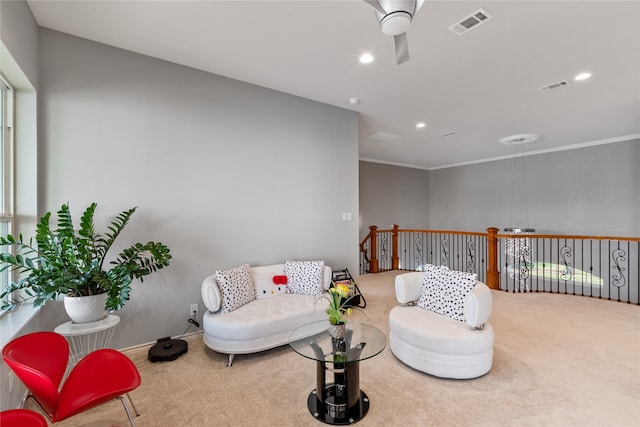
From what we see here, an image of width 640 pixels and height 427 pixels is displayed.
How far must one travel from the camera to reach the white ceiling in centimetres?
222

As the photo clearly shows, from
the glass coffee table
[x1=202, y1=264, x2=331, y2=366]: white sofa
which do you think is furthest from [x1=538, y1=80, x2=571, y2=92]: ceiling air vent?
[x1=202, y1=264, x2=331, y2=366]: white sofa

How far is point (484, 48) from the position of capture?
268cm

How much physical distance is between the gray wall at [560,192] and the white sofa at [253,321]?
6.56 meters

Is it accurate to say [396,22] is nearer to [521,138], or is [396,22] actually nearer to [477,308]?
[477,308]

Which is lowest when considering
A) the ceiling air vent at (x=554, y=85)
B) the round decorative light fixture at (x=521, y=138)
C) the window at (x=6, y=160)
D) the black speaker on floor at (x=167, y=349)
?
the black speaker on floor at (x=167, y=349)

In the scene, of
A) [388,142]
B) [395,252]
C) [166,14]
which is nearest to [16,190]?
[166,14]

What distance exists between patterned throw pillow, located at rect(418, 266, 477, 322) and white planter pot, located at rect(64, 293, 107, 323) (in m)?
2.75

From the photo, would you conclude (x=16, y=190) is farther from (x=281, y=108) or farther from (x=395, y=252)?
(x=395, y=252)

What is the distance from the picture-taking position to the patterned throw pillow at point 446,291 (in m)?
2.58

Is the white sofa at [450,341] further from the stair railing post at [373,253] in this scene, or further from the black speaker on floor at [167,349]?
the stair railing post at [373,253]

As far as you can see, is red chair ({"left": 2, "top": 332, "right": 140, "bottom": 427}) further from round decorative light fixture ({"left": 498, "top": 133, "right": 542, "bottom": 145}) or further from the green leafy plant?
round decorative light fixture ({"left": 498, "top": 133, "right": 542, "bottom": 145})

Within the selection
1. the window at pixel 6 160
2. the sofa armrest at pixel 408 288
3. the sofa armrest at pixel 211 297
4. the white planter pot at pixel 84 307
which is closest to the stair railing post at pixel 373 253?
the sofa armrest at pixel 408 288

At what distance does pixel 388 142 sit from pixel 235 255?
4168 mm

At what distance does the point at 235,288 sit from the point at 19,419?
6.00ft
